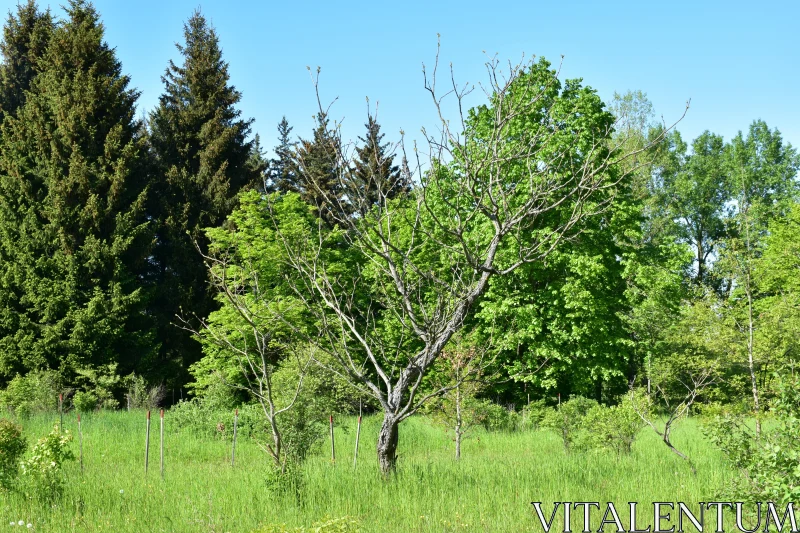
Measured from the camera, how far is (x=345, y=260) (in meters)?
25.0

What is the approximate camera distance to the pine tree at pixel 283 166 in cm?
3356

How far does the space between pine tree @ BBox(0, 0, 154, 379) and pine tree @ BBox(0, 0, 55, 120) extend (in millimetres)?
3506

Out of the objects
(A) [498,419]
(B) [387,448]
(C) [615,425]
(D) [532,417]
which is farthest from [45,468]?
(D) [532,417]

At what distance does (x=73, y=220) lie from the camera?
23547 millimetres

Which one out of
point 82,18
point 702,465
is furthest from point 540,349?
point 82,18

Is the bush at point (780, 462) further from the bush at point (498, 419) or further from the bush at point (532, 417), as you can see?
the bush at point (498, 419)

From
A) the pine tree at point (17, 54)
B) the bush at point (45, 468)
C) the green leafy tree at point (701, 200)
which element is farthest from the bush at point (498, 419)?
the pine tree at point (17, 54)

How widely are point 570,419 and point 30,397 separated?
14.7 m

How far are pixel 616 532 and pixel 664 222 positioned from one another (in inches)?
1148

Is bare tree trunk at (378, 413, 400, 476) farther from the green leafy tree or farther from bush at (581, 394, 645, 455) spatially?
the green leafy tree

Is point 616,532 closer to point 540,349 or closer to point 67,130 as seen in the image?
point 540,349

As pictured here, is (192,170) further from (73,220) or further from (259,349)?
(259,349)

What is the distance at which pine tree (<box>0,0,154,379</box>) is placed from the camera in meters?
22.6

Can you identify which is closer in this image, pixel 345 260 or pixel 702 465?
pixel 702 465
